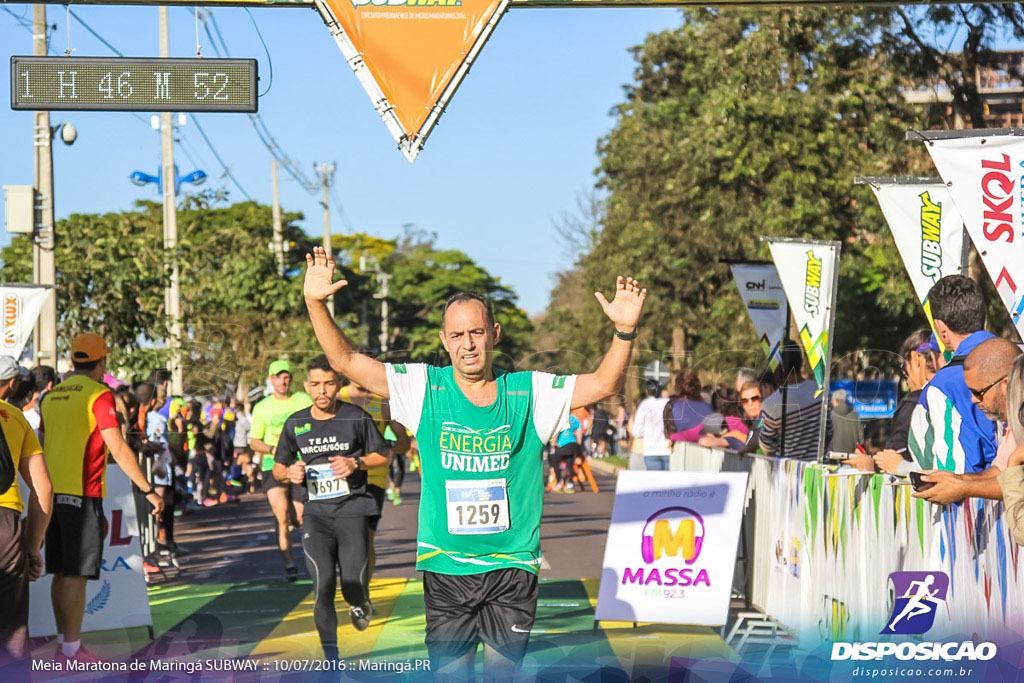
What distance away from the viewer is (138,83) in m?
9.09

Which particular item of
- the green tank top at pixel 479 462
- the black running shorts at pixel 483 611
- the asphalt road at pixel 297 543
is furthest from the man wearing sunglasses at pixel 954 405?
the asphalt road at pixel 297 543

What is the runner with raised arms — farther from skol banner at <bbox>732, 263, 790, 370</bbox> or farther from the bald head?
skol banner at <bbox>732, 263, 790, 370</bbox>

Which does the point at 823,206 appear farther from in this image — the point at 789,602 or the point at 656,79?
the point at 789,602

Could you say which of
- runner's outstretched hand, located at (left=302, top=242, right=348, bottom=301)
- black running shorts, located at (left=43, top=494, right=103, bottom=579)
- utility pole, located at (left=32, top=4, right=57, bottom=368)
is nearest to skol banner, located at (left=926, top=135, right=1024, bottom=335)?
runner's outstretched hand, located at (left=302, top=242, right=348, bottom=301)

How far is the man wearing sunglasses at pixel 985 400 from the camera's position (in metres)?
5.57

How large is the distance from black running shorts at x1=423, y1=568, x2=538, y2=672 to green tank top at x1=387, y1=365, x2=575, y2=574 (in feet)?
0.15

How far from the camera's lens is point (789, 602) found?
9.97m

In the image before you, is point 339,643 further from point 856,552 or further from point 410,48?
point 410,48

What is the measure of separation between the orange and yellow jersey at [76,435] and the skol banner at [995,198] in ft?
16.3

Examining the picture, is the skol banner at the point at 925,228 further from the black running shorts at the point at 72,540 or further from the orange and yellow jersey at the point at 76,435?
the black running shorts at the point at 72,540

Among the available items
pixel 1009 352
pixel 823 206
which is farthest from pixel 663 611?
pixel 823 206

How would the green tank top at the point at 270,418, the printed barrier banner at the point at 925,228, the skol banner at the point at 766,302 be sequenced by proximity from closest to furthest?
the printed barrier banner at the point at 925,228 < the green tank top at the point at 270,418 < the skol banner at the point at 766,302

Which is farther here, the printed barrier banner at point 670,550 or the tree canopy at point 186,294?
the tree canopy at point 186,294

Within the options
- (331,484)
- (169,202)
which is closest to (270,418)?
(331,484)
